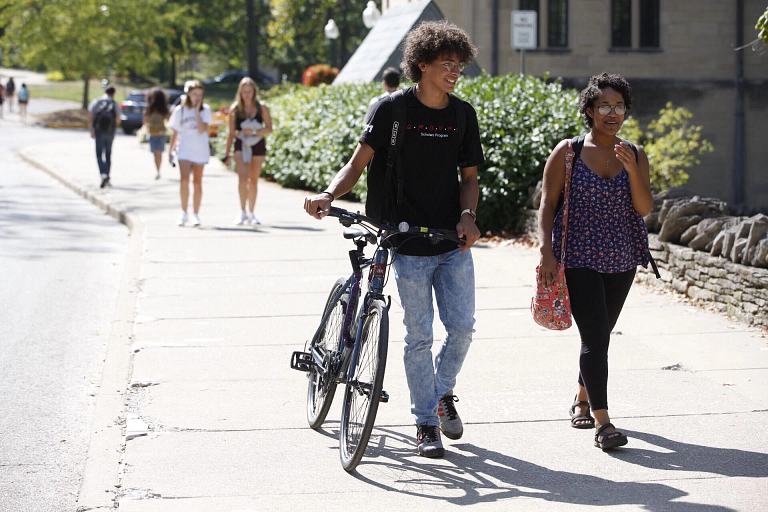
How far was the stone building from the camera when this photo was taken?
81.5 ft

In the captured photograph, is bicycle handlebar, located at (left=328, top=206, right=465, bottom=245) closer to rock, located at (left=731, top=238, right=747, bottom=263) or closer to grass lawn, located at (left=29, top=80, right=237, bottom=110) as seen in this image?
rock, located at (left=731, top=238, right=747, bottom=263)

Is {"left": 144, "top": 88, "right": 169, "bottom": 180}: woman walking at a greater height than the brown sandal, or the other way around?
{"left": 144, "top": 88, "right": 169, "bottom": 180}: woman walking

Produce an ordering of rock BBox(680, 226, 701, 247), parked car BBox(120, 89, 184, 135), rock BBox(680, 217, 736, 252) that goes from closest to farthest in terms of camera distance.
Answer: rock BBox(680, 217, 736, 252)
rock BBox(680, 226, 701, 247)
parked car BBox(120, 89, 184, 135)

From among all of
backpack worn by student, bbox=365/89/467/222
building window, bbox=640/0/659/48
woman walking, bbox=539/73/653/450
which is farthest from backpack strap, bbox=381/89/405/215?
building window, bbox=640/0/659/48

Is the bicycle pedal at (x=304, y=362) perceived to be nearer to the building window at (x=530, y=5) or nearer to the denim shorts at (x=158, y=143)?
the denim shorts at (x=158, y=143)

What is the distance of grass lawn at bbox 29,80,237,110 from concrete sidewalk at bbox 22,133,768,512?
162 feet

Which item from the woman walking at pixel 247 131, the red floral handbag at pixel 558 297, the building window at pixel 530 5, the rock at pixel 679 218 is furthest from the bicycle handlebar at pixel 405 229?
the building window at pixel 530 5

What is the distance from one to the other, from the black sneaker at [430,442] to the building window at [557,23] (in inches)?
834

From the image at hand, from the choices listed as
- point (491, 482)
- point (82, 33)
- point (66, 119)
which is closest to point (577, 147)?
point (491, 482)

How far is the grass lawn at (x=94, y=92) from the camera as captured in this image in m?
60.5

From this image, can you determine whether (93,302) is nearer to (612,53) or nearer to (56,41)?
(612,53)

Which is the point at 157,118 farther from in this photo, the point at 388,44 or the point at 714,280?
the point at 714,280

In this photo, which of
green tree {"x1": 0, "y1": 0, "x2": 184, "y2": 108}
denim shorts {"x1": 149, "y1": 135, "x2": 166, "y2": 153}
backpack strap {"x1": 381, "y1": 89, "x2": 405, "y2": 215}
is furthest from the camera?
green tree {"x1": 0, "y1": 0, "x2": 184, "y2": 108}

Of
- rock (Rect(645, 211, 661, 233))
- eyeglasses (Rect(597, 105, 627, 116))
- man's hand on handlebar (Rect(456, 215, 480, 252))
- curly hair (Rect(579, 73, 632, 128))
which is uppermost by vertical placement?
curly hair (Rect(579, 73, 632, 128))
